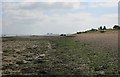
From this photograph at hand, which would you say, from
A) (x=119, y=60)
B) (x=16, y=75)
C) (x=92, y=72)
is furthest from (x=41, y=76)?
(x=119, y=60)

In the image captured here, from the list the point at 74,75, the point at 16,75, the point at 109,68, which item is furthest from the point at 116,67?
the point at 16,75

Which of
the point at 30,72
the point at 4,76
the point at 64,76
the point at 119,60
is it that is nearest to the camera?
the point at 64,76

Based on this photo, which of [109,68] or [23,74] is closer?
[23,74]

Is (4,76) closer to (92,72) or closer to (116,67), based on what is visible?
(92,72)

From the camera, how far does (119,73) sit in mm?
21828

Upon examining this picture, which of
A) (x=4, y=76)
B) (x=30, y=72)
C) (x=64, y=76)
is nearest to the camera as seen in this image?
(x=64, y=76)

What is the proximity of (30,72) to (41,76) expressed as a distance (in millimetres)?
2626

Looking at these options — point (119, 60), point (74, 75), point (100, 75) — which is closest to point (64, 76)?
point (74, 75)

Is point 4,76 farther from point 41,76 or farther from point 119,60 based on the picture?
point 119,60

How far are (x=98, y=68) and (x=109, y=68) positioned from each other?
915mm

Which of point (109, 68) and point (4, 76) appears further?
point (109, 68)

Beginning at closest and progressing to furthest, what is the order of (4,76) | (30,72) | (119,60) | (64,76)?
(64,76) → (4,76) → (30,72) → (119,60)

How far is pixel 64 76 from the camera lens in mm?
20953

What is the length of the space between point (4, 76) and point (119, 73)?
28.6 feet
